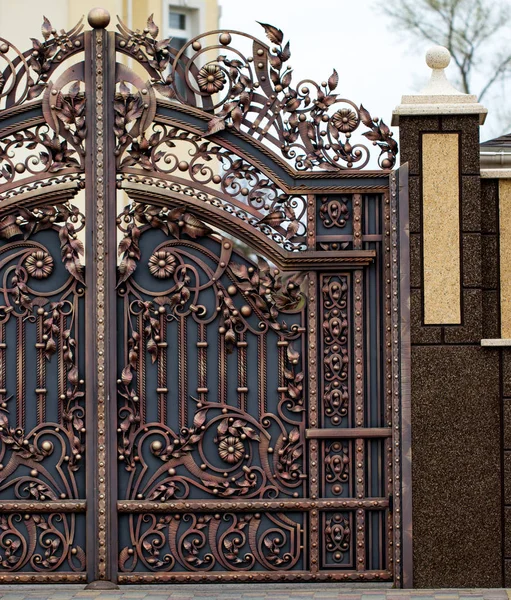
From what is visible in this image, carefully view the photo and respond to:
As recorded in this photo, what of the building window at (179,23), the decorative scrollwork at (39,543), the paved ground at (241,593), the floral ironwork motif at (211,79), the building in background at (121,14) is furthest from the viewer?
the building window at (179,23)

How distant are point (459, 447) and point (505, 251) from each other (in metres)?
1.09

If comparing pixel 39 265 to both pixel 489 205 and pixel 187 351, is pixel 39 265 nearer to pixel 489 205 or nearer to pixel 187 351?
pixel 187 351

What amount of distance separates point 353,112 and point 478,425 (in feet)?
5.96

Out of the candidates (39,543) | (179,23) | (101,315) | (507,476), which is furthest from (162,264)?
(179,23)

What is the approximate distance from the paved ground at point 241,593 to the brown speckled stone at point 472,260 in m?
1.65

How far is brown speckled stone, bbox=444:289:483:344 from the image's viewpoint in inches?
269

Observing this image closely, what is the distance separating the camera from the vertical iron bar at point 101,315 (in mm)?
6848

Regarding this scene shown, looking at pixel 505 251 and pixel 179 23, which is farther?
pixel 179 23

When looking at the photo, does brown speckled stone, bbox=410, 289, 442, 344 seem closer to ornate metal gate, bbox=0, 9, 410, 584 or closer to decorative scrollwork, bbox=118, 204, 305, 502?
ornate metal gate, bbox=0, 9, 410, 584

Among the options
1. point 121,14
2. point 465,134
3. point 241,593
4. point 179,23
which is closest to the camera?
point 241,593

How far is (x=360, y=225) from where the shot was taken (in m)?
6.92

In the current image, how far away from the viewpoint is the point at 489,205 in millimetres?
6922

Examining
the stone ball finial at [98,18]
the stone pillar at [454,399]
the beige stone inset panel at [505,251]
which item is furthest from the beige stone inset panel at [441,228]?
the stone ball finial at [98,18]

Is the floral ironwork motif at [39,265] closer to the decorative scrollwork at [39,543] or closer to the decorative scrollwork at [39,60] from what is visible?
the decorative scrollwork at [39,60]
